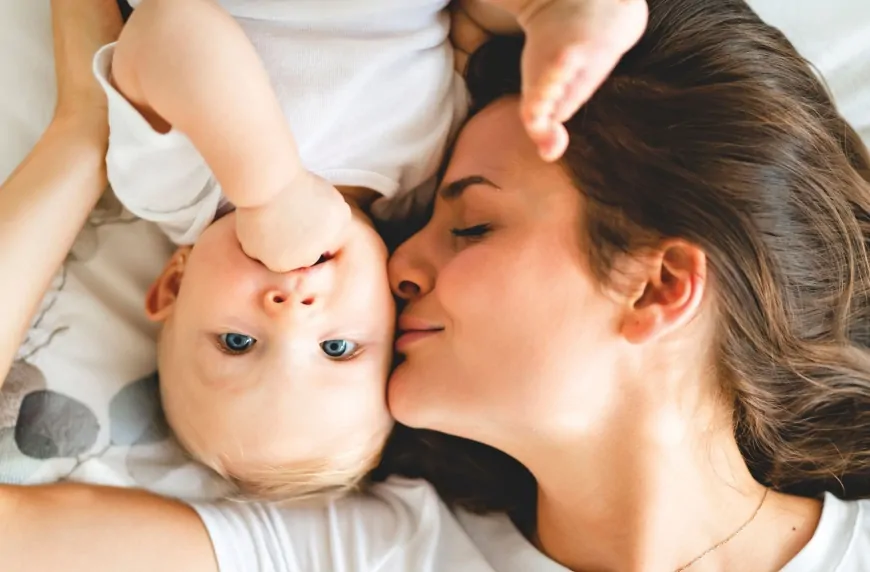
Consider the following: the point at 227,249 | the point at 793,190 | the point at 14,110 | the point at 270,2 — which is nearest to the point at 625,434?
the point at 793,190

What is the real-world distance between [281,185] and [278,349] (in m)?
0.20

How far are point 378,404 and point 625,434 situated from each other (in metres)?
0.30

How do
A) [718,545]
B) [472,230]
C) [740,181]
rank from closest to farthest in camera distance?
[740,181] < [472,230] < [718,545]

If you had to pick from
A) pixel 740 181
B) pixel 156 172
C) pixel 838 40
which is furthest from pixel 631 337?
pixel 838 40

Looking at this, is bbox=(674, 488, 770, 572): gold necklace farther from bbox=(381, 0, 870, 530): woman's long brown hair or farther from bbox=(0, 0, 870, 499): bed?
bbox=(0, 0, 870, 499): bed

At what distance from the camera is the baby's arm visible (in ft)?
2.52

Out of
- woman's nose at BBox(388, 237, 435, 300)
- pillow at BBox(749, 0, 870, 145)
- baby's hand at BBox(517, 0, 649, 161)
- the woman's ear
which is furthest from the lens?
pillow at BBox(749, 0, 870, 145)

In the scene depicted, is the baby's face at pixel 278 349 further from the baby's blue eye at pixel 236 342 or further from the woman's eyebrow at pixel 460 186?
the woman's eyebrow at pixel 460 186

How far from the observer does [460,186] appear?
98 cm

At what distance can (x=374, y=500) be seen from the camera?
45.6 inches

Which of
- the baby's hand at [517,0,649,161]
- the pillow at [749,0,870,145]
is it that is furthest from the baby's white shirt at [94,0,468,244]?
the pillow at [749,0,870,145]

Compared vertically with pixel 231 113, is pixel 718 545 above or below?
below

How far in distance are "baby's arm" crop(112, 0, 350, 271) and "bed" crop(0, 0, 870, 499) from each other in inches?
12.0

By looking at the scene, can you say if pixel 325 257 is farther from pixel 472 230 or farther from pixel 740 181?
pixel 740 181
